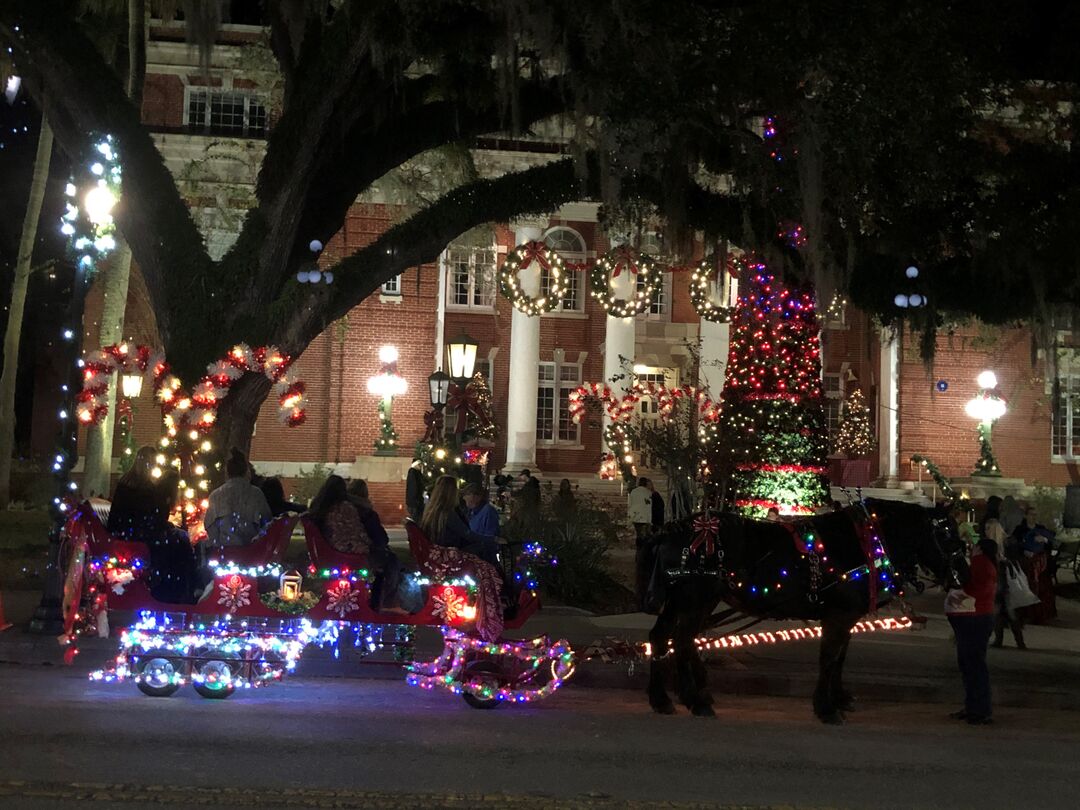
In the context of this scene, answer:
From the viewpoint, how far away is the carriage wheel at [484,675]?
30.9ft

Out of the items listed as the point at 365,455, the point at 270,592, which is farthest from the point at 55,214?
the point at 270,592

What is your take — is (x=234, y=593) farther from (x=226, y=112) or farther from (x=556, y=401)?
(x=556, y=401)

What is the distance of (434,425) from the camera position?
2297cm

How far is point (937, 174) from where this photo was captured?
14508 mm

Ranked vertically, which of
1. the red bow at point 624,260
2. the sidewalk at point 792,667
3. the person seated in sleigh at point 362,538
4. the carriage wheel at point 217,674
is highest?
the red bow at point 624,260

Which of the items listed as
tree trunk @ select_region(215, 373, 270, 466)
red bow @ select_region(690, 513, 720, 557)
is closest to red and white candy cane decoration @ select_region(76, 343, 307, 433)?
tree trunk @ select_region(215, 373, 270, 466)

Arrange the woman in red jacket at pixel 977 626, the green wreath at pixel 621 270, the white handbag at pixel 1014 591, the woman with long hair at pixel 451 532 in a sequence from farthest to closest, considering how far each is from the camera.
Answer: the green wreath at pixel 621 270 → the white handbag at pixel 1014 591 → the woman in red jacket at pixel 977 626 → the woman with long hair at pixel 451 532

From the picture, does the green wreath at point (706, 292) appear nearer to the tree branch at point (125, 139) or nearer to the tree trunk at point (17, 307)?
the tree branch at point (125, 139)

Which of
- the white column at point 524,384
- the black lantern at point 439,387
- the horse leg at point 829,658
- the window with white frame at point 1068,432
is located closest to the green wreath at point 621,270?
the black lantern at point 439,387

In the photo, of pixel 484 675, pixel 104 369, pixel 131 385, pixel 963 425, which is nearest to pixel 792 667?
pixel 484 675

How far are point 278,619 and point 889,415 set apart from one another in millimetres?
28867

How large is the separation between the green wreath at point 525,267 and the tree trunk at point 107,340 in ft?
28.6

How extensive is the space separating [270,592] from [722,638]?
3637 mm

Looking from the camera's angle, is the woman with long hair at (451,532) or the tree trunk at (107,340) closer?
the woman with long hair at (451,532)
